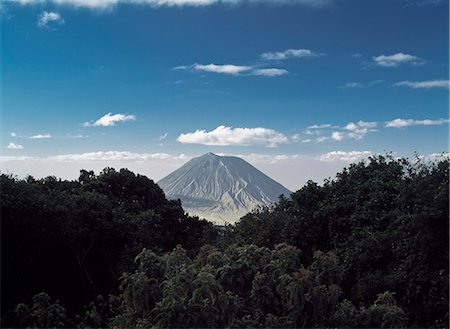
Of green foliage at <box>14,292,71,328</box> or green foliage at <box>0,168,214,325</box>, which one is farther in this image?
green foliage at <box>0,168,214,325</box>

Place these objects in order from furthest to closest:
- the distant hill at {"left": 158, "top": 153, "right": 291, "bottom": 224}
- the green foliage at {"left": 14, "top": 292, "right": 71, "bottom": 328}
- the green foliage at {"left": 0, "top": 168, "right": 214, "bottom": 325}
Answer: the distant hill at {"left": 158, "top": 153, "right": 291, "bottom": 224} < the green foliage at {"left": 0, "top": 168, "right": 214, "bottom": 325} < the green foliage at {"left": 14, "top": 292, "right": 71, "bottom": 328}

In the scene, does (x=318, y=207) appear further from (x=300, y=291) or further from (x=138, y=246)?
(x=300, y=291)

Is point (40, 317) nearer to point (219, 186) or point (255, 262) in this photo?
point (255, 262)

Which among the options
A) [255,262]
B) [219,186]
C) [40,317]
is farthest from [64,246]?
[219,186]

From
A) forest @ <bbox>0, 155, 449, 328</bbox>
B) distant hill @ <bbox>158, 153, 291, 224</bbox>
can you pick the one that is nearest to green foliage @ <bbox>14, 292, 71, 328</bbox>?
forest @ <bbox>0, 155, 449, 328</bbox>

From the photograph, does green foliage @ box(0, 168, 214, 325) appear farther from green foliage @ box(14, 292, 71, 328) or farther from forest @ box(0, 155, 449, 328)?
green foliage @ box(14, 292, 71, 328)

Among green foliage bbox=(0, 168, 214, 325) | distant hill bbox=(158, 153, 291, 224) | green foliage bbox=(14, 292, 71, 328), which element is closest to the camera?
green foliage bbox=(14, 292, 71, 328)
